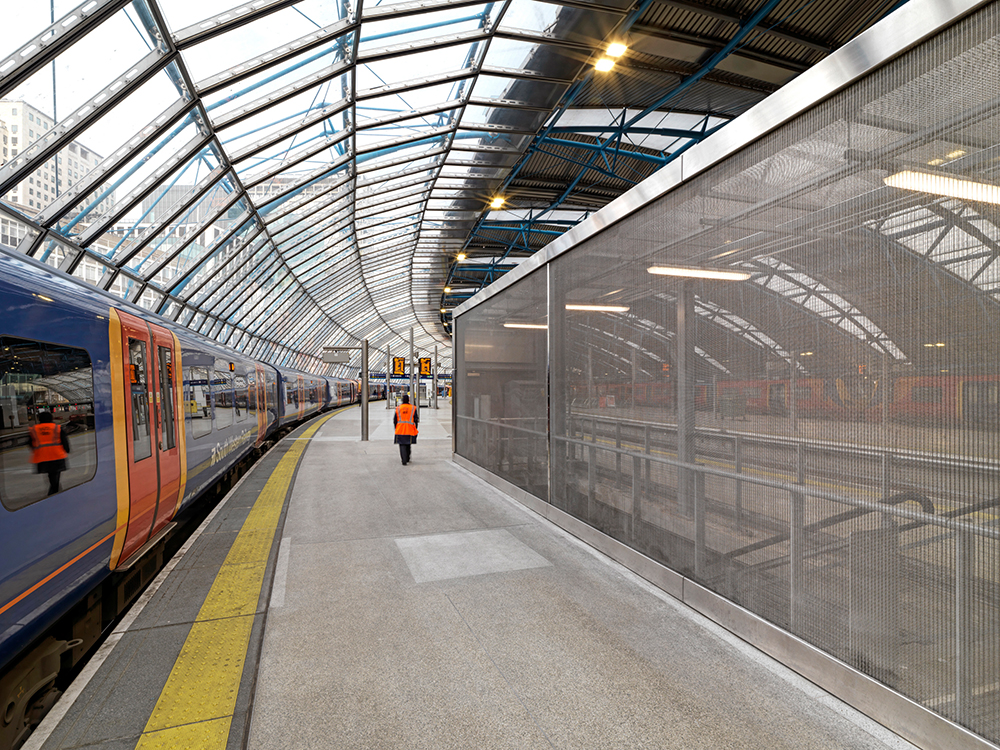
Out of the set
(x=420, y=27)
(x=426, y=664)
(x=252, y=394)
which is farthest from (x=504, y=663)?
(x=252, y=394)

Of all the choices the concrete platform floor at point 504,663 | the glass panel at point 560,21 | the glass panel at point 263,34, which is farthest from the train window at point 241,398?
the glass panel at point 560,21

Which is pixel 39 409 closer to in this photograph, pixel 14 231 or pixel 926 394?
pixel 926 394

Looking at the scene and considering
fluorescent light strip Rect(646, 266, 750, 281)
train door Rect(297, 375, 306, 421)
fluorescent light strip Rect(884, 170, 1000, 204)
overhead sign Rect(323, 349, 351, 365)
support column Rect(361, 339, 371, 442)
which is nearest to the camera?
fluorescent light strip Rect(884, 170, 1000, 204)

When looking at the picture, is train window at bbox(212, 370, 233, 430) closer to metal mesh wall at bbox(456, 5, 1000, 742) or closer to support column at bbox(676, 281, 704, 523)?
metal mesh wall at bbox(456, 5, 1000, 742)

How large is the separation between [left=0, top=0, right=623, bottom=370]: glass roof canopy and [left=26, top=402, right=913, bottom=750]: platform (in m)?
7.97

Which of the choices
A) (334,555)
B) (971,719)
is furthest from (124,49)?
(971,719)

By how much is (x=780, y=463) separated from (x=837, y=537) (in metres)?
0.53

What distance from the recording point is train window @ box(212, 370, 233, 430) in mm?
9023

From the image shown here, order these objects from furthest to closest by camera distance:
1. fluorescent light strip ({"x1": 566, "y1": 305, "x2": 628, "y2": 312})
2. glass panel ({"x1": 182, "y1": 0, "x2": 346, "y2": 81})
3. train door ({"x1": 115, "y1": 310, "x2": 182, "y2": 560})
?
glass panel ({"x1": 182, "y1": 0, "x2": 346, "y2": 81}), fluorescent light strip ({"x1": 566, "y1": 305, "x2": 628, "y2": 312}), train door ({"x1": 115, "y1": 310, "x2": 182, "y2": 560})

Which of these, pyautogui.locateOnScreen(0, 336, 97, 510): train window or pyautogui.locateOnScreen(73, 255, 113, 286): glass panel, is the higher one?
pyautogui.locateOnScreen(73, 255, 113, 286): glass panel

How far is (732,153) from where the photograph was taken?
3.79m

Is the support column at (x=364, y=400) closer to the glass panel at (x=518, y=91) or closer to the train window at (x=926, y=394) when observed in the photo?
the glass panel at (x=518, y=91)

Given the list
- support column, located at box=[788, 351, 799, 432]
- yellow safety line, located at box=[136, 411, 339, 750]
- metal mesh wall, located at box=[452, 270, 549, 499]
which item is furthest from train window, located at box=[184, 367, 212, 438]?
support column, located at box=[788, 351, 799, 432]

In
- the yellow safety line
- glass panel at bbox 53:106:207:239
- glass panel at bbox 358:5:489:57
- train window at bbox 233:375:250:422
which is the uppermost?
glass panel at bbox 358:5:489:57
